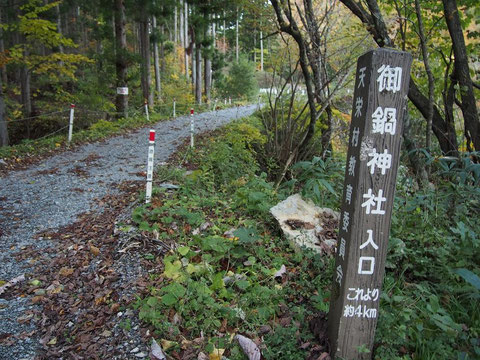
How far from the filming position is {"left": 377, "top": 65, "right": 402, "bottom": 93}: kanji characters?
7.07 ft

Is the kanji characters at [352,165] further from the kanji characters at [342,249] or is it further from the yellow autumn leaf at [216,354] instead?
the yellow autumn leaf at [216,354]

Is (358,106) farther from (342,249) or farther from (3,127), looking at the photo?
(3,127)

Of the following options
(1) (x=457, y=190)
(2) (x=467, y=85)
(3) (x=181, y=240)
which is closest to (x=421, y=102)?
(2) (x=467, y=85)

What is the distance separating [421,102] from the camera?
6.35 metres

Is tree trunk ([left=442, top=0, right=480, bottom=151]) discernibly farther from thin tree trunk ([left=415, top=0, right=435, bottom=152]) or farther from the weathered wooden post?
the weathered wooden post

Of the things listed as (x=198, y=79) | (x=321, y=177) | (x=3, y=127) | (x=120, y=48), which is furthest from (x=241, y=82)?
(x=321, y=177)

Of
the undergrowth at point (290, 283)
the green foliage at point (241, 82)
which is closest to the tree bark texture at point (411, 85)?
the undergrowth at point (290, 283)

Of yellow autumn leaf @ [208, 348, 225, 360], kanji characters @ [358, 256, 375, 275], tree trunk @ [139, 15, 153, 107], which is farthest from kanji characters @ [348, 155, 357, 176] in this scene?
tree trunk @ [139, 15, 153, 107]

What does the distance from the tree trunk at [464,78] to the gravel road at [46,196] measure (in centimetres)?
643

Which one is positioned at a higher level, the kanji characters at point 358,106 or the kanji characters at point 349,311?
the kanji characters at point 358,106

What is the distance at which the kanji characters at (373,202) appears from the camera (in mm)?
2260

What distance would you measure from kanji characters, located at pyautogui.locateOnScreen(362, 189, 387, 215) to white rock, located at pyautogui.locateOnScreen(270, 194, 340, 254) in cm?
151

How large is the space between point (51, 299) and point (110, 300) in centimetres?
64

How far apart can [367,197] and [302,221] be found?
1.96 meters
